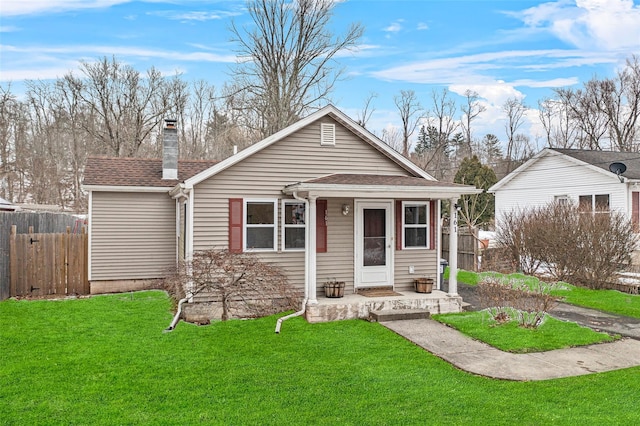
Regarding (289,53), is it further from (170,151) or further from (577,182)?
(577,182)

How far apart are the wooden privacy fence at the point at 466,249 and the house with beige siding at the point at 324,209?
5.67 m

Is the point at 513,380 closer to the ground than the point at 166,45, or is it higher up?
closer to the ground

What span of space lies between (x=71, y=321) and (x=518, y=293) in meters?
8.46

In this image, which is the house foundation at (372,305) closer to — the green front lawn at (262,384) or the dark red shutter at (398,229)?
the green front lawn at (262,384)

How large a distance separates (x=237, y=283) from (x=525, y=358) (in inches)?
204

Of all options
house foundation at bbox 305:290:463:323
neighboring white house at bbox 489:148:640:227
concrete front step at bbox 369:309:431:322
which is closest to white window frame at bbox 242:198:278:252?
house foundation at bbox 305:290:463:323

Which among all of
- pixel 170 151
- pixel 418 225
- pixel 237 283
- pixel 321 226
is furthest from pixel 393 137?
pixel 237 283

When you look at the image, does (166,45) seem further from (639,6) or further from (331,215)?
(639,6)

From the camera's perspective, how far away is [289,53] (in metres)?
26.5

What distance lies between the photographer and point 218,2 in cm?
1669

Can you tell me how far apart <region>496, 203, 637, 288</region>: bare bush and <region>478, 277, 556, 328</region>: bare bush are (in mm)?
4510

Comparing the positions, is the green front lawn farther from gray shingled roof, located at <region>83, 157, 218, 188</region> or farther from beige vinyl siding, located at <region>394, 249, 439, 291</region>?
gray shingled roof, located at <region>83, 157, 218, 188</region>

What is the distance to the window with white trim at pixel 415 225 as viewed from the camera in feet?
36.5

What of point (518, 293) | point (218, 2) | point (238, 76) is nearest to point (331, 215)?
point (518, 293)
